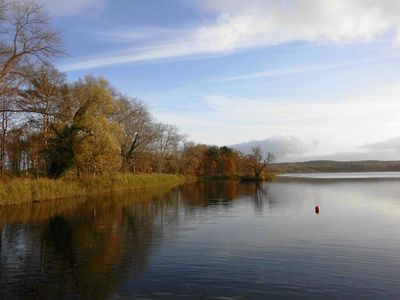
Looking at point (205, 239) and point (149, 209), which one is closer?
point (205, 239)

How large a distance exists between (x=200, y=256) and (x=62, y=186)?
27949 millimetres

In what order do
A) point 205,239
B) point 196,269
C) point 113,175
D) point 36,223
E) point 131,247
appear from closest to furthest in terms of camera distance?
point 196,269
point 131,247
point 205,239
point 36,223
point 113,175

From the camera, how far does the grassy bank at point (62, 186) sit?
1272 inches

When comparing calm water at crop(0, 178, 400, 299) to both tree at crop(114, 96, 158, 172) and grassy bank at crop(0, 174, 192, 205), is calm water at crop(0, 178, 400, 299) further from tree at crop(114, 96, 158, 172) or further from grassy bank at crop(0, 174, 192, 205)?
tree at crop(114, 96, 158, 172)

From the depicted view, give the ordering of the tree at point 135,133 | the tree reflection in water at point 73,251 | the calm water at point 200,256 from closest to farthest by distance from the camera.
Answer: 1. the calm water at point 200,256
2. the tree reflection in water at point 73,251
3. the tree at point 135,133

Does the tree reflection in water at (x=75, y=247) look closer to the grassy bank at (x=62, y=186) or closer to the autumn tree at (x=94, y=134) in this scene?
the grassy bank at (x=62, y=186)

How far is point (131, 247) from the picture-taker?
17.0m

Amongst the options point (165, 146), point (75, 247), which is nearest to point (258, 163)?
point (165, 146)

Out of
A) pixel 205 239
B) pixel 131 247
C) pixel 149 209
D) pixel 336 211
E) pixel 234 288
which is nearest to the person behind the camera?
pixel 234 288

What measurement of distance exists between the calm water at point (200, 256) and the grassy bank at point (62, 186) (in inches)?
224

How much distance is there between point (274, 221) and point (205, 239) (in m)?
7.09

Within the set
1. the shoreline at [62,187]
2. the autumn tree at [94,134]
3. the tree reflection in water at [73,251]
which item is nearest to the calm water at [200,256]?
the tree reflection in water at [73,251]

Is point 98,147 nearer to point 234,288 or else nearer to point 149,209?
point 149,209

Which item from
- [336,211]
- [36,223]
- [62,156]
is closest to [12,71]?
[36,223]
